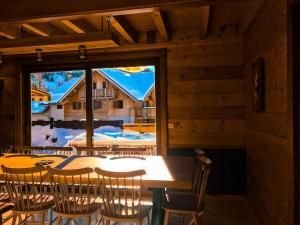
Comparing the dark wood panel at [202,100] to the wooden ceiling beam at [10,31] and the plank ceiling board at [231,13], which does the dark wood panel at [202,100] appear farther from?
the wooden ceiling beam at [10,31]

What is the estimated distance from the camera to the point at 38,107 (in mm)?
4758

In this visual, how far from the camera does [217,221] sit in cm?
313

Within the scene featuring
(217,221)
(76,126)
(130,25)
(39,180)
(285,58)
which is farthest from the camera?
(76,126)

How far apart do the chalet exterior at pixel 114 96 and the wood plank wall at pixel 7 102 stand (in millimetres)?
906

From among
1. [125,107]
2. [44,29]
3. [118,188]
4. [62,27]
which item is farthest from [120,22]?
[118,188]

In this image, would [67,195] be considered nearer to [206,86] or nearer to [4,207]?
[4,207]

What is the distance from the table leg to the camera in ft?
8.36

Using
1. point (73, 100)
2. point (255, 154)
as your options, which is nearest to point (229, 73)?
point (255, 154)

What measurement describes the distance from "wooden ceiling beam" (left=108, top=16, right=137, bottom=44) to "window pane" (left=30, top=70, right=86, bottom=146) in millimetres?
1155

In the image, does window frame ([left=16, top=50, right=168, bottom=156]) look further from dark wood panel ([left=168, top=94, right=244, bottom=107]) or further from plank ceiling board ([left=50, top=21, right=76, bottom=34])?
plank ceiling board ([left=50, top=21, right=76, bottom=34])

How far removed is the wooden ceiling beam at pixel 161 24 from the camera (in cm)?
301

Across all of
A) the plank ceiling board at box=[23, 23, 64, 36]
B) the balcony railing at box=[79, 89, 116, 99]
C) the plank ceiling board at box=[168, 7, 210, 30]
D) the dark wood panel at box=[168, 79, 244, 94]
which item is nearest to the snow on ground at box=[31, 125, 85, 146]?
the balcony railing at box=[79, 89, 116, 99]

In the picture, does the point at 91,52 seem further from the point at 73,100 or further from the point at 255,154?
the point at 255,154

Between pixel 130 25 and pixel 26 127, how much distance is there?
273 centimetres
